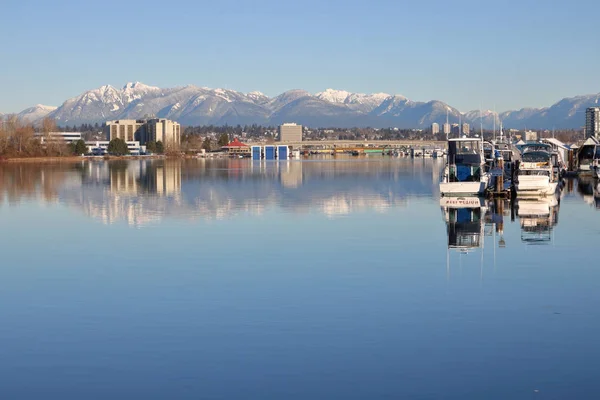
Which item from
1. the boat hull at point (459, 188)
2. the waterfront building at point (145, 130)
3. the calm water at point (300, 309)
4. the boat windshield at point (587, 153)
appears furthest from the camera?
the waterfront building at point (145, 130)

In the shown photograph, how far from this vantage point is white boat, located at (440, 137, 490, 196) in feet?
101

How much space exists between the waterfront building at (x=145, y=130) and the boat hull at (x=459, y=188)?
425 ft

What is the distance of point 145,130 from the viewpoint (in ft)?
581

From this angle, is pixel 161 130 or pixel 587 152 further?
pixel 161 130

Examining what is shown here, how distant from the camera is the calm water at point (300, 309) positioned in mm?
7992

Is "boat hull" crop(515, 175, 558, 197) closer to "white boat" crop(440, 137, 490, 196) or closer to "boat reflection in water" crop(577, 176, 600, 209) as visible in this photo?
"white boat" crop(440, 137, 490, 196)

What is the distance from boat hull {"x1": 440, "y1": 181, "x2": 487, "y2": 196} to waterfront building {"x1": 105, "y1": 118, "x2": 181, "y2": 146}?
129641mm

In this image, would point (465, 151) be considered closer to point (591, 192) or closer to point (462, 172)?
point (462, 172)

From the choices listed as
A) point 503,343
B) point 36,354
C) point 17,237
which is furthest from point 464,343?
point 17,237

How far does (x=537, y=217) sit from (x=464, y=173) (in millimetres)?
9381

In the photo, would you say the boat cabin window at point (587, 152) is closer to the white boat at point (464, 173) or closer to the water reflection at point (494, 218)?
the white boat at point (464, 173)

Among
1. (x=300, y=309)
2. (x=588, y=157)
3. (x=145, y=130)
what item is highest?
(x=145, y=130)

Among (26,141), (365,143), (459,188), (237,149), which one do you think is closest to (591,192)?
(459,188)

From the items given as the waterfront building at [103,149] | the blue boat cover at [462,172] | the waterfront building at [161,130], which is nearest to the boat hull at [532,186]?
→ the blue boat cover at [462,172]
